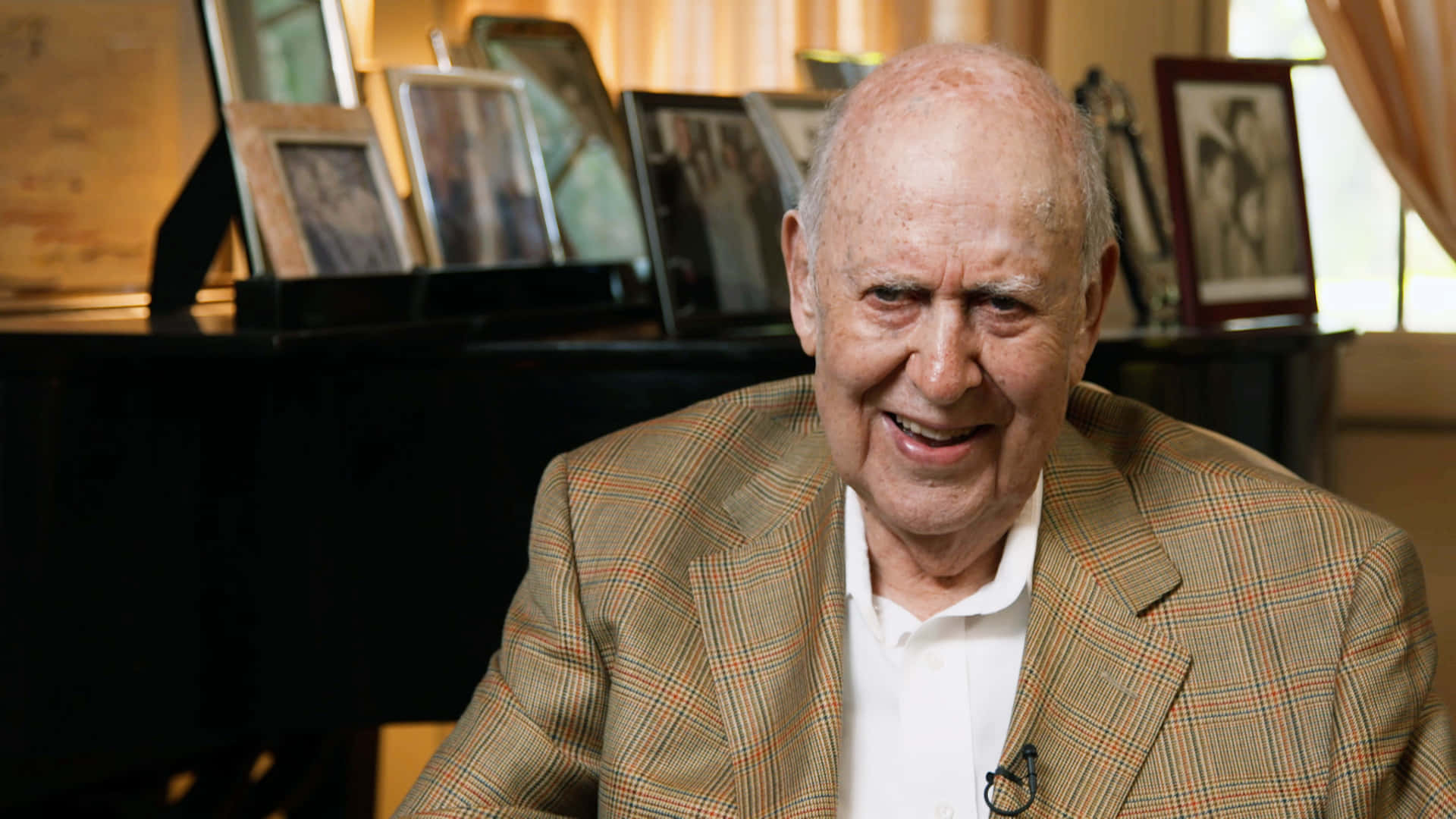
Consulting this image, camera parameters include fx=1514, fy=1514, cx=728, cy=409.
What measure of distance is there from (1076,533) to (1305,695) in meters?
0.25

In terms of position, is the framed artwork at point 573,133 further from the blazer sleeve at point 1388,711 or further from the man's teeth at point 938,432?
the blazer sleeve at point 1388,711

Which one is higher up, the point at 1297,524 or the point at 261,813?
the point at 1297,524

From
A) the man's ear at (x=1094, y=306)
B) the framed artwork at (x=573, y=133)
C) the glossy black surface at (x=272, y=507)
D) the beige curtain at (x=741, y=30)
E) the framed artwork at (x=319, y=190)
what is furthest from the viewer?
the beige curtain at (x=741, y=30)

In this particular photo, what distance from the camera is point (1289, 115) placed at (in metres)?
2.81

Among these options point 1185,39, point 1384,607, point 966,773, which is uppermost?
point 1185,39

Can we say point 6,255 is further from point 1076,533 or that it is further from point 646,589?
point 1076,533

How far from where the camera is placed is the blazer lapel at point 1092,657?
1.31 m

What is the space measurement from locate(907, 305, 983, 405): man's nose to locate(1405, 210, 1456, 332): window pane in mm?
2857

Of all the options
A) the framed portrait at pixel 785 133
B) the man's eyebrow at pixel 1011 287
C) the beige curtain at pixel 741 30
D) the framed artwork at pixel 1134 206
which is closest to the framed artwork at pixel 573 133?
the beige curtain at pixel 741 30

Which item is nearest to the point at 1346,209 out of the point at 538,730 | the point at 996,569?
the point at 996,569

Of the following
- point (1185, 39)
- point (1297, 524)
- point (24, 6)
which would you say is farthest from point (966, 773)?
point (1185, 39)

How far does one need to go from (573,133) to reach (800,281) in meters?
1.80

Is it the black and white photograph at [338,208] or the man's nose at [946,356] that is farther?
the black and white photograph at [338,208]

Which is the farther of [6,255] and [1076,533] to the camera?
[6,255]
